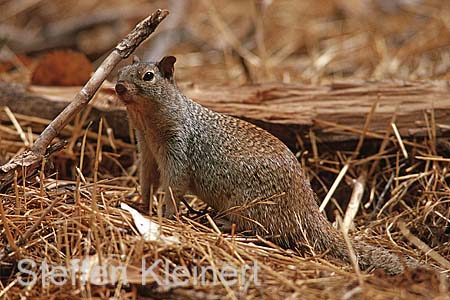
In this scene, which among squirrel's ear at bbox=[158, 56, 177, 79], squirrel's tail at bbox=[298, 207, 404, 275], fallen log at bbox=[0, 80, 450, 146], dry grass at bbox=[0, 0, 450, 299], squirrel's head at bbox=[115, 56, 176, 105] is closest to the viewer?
dry grass at bbox=[0, 0, 450, 299]

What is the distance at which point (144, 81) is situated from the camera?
365 cm

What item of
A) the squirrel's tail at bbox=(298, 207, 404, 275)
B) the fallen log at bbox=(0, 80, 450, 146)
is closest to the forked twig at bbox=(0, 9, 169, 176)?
the fallen log at bbox=(0, 80, 450, 146)

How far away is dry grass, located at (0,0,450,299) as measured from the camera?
2.90 metres

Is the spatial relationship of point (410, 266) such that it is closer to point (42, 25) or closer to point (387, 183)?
point (387, 183)

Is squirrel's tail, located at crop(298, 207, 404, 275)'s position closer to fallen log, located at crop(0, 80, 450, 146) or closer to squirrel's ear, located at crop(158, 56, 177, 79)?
fallen log, located at crop(0, 80, 450, 146)

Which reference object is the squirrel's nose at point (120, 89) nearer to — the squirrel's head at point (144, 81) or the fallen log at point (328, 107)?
the squirrel's head at point (144, 81)

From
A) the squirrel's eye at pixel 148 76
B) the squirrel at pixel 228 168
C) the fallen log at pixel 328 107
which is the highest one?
the squirrel's eye at pixel 148 76

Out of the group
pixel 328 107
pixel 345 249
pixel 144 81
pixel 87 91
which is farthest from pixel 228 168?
pixel 328 107

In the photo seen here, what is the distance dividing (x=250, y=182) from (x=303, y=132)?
1078mm

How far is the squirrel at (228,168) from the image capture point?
362 centimetres

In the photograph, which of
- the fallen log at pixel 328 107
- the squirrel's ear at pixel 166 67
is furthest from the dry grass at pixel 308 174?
the squirrel's ear at pixel 166 67

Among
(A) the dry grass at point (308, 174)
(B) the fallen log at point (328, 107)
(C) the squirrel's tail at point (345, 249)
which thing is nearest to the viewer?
(A) the dry grass at point (308, 174)

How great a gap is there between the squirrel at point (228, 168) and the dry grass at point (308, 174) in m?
0.15

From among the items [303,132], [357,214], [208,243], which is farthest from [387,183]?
[208,243]
